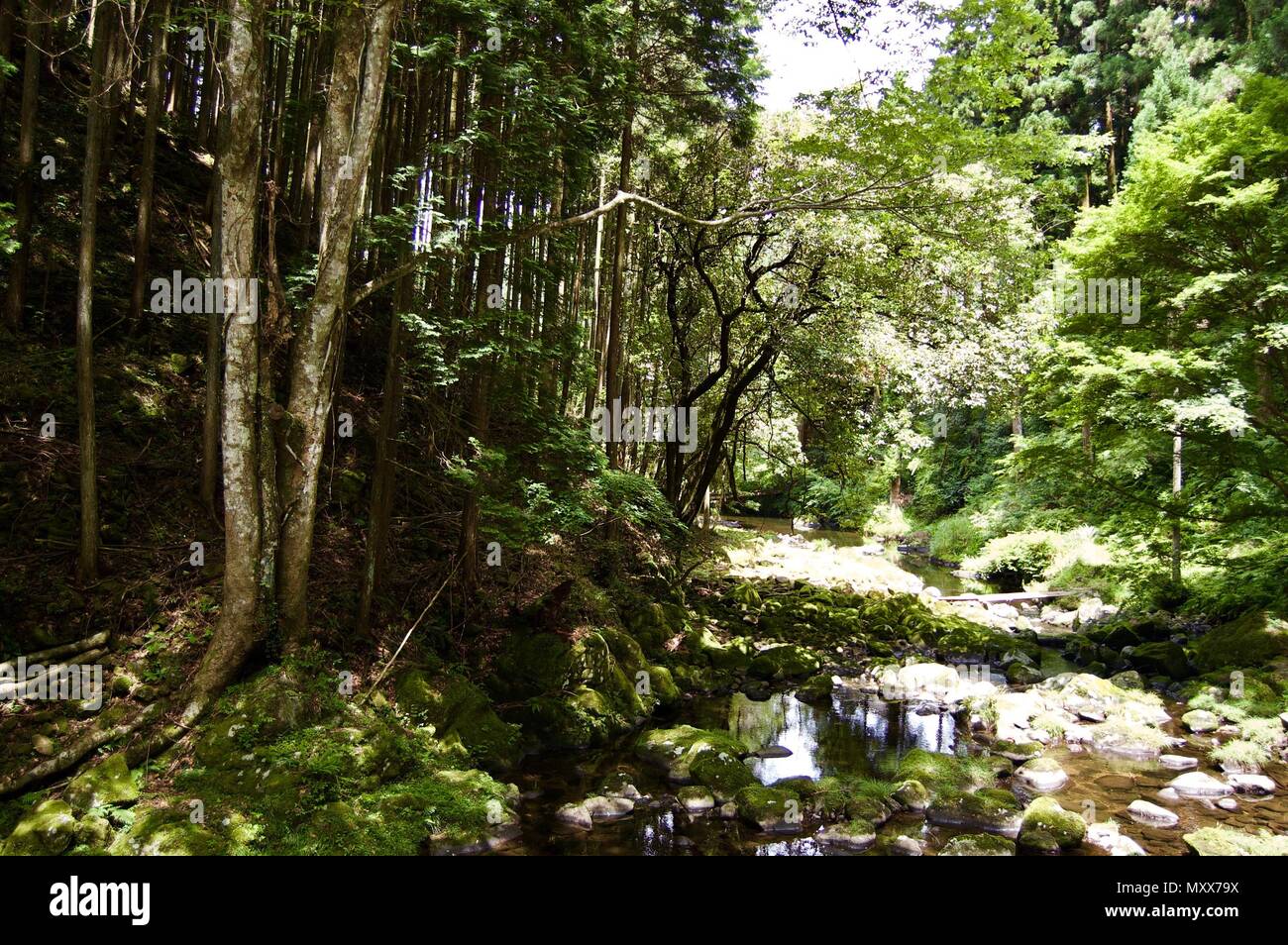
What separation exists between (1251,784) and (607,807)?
606 cm

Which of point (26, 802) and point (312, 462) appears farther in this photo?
point (312, 462)

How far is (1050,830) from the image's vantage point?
19.0 feet

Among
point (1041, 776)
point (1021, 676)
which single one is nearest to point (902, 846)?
point (1041, 776)

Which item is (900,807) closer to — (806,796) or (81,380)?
(806,796)

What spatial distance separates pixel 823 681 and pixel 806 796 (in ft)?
13.0

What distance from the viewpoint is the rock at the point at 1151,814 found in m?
6.32

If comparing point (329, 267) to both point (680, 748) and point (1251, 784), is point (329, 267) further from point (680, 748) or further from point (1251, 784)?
point (1251, 784)

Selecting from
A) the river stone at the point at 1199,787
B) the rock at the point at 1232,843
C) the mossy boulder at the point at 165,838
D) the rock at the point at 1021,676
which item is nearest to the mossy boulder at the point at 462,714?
the mossy boulder at the point at 165,838

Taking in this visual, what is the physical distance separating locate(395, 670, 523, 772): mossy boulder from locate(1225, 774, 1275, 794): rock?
682 cm

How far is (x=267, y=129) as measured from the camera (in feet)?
27.6

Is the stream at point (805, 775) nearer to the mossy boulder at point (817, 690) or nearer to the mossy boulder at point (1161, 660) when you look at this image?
the mossy boulder at point (817, 690)

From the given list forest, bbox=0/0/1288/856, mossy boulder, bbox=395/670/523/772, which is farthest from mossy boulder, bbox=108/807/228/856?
mossy boulder, bbox=395/670/523/772

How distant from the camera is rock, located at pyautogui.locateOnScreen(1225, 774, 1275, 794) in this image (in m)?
6.85

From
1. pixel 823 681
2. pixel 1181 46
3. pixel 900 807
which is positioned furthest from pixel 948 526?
pixel 900 807
